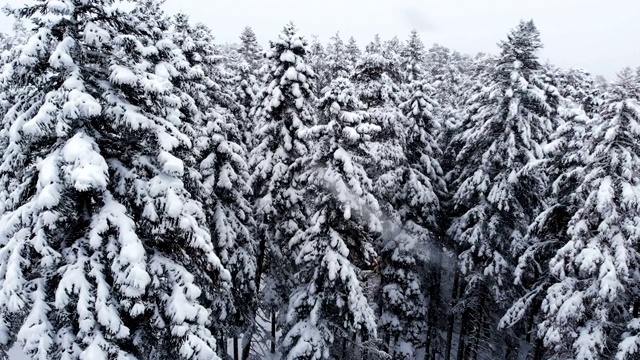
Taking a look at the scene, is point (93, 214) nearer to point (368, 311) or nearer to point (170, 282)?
point (170, 282)

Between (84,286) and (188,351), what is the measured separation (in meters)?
2.18

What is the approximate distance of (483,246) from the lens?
19.7 meters

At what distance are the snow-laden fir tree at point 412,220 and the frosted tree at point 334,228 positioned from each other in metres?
5.47

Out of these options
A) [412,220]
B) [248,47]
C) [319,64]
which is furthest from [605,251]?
[319,64]

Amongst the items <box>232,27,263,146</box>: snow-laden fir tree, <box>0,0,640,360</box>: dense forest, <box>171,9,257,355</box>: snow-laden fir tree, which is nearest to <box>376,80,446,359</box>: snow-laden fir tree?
<box>0,0,640,360</box>: dense forest

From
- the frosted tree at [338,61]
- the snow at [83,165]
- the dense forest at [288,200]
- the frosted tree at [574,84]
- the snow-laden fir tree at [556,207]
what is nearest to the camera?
the snow at [83,165]

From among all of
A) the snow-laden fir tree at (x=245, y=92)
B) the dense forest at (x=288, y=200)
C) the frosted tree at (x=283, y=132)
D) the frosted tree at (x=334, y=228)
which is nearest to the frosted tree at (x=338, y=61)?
the snow-laden fir tree at (x=245, y=92)

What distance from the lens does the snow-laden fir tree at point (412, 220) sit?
70.6 ft

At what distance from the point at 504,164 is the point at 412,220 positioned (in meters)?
5.21

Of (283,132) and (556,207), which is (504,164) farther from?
(283,132)

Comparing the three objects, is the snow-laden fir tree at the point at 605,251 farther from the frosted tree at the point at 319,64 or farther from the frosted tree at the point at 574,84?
the frosted tree at the point at 319,64

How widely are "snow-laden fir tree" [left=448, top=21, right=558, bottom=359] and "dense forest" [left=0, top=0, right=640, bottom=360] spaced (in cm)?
10

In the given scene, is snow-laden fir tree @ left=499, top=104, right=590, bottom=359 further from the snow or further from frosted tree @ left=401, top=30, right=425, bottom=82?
the snow

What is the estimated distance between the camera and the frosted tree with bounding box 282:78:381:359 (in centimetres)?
1519
